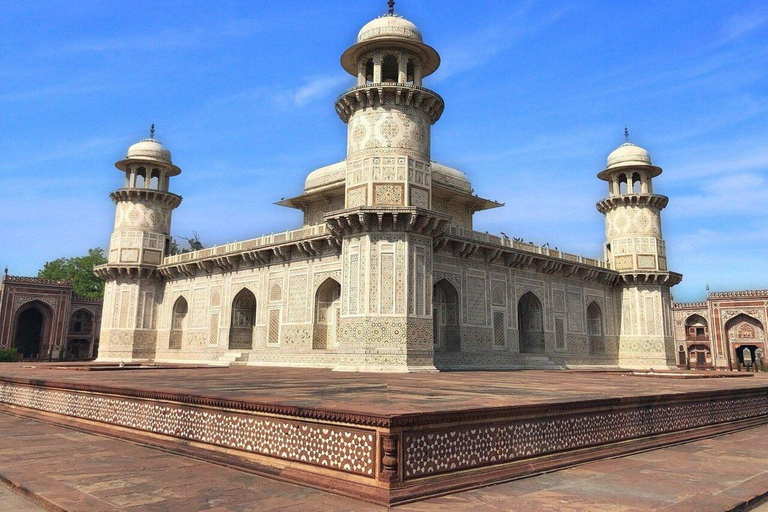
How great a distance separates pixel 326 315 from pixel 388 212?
539 cm

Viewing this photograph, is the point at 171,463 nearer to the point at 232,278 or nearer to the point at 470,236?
the point at 470,236

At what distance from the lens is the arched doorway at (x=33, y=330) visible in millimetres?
34625

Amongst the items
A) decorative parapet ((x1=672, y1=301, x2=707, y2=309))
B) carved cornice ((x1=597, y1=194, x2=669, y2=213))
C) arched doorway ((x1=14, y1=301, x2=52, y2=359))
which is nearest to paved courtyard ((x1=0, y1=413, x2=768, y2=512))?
carved cornice ((x1=597, y1=194, x2=669, y2=213))

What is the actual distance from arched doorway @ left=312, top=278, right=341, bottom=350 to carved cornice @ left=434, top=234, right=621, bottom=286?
3712 millimetres

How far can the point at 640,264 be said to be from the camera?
2489 centimetres

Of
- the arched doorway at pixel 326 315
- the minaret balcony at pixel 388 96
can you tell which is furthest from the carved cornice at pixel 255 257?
the minaret balcony at pixel 388 96

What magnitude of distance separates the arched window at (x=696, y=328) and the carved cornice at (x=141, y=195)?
35593mm

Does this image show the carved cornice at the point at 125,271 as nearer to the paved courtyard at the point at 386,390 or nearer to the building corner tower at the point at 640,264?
the paved courtyard at the point at 386,390

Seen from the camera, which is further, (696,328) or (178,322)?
(696,328)

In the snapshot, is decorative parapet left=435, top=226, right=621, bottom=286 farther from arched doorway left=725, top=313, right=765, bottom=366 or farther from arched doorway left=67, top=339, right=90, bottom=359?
arched doorway left=67, top=339, right=90, bottom=359

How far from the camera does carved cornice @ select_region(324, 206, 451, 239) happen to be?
593 inches

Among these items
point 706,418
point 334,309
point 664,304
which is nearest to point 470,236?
point 334,309

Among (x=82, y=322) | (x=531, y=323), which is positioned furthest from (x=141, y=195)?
(x=82, y=322)

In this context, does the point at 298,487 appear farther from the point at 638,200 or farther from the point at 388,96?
the point at 638,200
